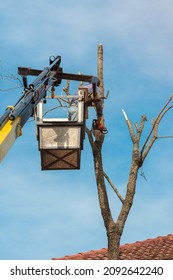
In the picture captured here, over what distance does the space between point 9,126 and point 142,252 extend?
Answer: 8271 mm

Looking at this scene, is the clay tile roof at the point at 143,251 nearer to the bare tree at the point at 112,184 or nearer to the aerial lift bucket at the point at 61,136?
the bare tree at the point at 112,184

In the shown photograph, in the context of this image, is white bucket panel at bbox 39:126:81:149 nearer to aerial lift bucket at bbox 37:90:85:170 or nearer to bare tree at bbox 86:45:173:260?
aerial lift bucket at bbox 37:90:85:170

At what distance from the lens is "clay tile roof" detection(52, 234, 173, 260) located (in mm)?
15025

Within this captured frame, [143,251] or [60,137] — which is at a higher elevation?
[60,137]

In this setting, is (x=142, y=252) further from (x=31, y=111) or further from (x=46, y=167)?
(x=31, y=111)

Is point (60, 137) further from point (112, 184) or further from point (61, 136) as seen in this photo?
point (112, 184)

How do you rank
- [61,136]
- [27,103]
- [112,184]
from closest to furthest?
1. [27,103]
2. [61,136]
3. [112,184]

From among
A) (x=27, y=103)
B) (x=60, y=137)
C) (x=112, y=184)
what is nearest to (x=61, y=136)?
(x=60, y=137)

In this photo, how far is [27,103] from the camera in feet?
27.7

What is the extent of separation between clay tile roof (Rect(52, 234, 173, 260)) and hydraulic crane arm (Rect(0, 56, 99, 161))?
574 cm

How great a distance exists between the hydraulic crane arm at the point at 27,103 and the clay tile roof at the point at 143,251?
5.74 meters

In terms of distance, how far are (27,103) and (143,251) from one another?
26.2 feet

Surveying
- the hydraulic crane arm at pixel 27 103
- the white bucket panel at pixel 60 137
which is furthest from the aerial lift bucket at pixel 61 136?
the hydraulic crane arm at pixel 27 103

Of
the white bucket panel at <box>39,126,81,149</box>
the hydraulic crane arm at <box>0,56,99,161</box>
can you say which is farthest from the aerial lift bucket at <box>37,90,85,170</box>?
the hydraulic crane arm at <box>0,56,99,161</box>
